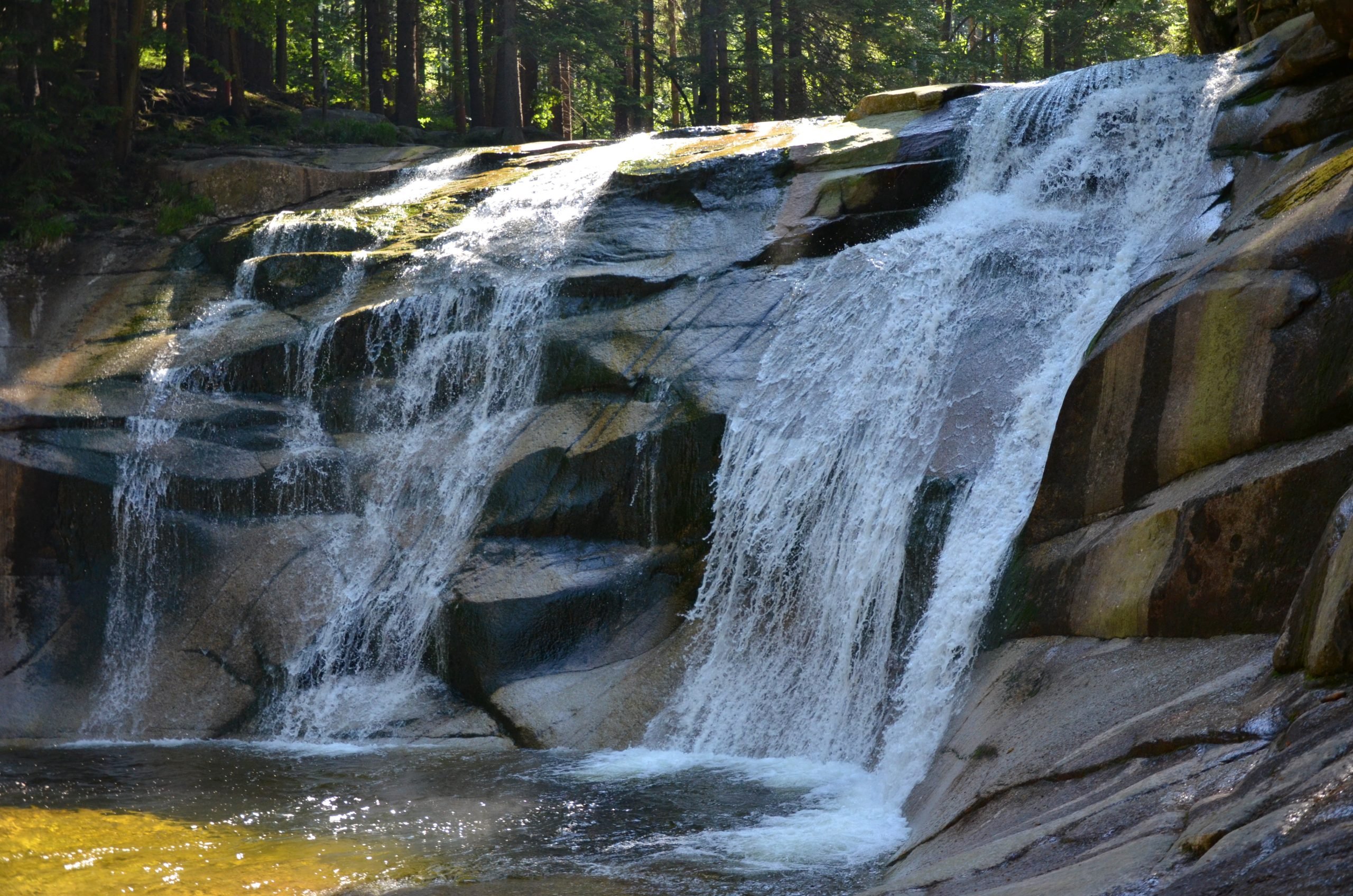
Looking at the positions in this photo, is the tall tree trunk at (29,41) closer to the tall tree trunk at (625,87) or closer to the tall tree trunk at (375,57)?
the tall tree trunk at (375,57)

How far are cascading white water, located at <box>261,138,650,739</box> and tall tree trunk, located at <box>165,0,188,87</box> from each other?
837cm

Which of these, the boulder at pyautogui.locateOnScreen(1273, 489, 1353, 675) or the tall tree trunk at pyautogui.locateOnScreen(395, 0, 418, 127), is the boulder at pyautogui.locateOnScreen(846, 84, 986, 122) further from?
the tall tree trunk at pyautogui.locateOnScreen(395, 0, 418, 127)

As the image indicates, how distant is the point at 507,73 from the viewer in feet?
74.0

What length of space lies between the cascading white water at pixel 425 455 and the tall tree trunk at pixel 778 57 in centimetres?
1114

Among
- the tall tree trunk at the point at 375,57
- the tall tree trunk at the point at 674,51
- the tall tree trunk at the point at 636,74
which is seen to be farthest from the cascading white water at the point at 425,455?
the tall tree trunk at the point at 674,51

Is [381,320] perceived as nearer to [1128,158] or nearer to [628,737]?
[628,737]

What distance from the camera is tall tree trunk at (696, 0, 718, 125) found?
81.5 feet

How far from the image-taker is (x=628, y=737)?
9883 mm

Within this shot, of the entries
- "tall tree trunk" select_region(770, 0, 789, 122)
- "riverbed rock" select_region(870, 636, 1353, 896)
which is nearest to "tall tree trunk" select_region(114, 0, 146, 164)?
"tall tree trunk" select_region(770, 0, 789, 122)

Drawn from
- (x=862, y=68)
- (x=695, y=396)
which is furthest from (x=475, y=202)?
(x=862, y=68)

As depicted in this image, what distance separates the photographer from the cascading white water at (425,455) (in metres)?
11.1

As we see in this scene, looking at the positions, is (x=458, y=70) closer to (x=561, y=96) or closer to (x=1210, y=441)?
(x=561, y=96)

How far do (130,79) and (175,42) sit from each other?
1942 millimetres

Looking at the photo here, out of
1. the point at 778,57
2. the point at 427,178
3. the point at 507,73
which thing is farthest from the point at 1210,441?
the point at 778,57
